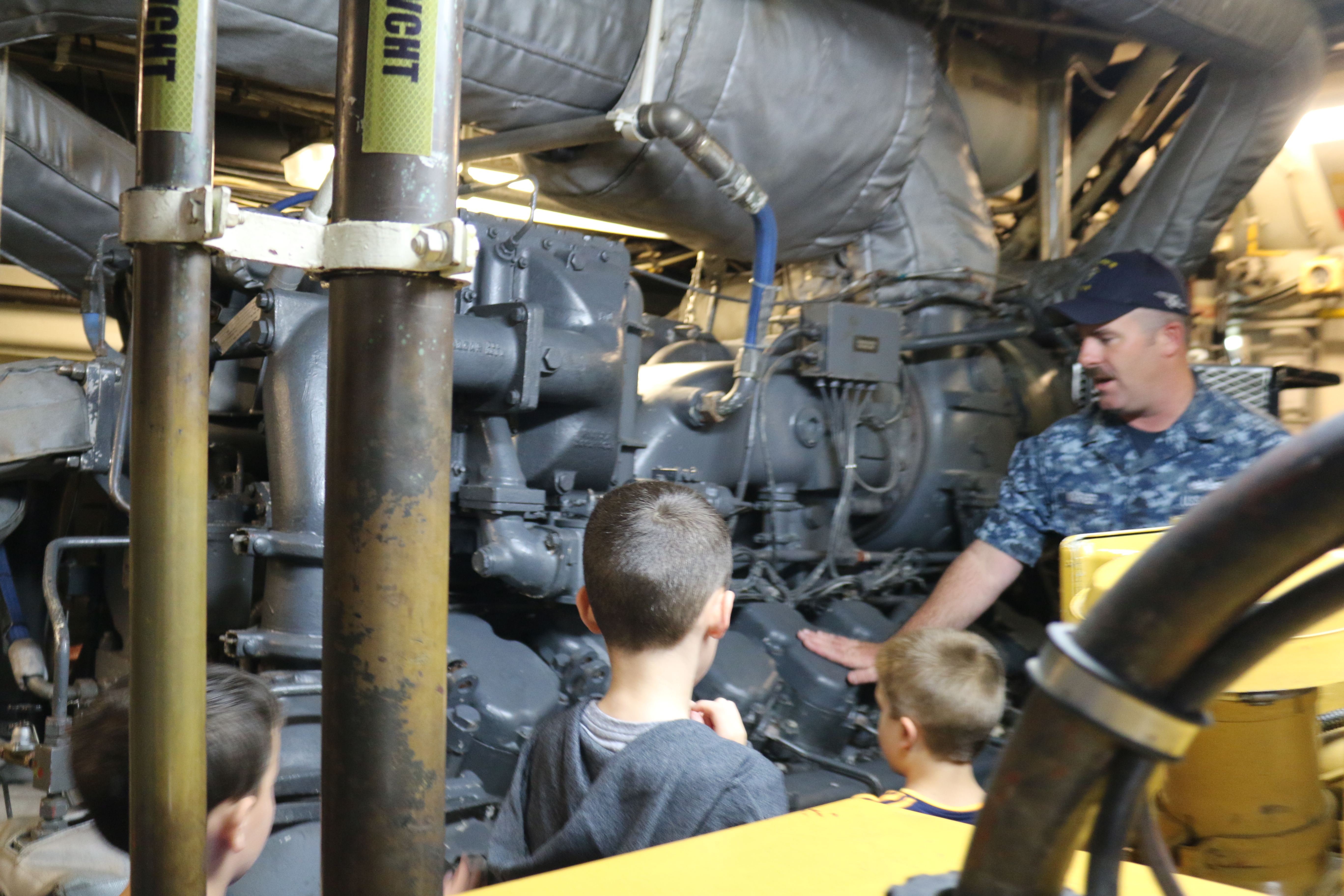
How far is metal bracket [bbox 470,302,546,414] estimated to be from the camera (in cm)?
218

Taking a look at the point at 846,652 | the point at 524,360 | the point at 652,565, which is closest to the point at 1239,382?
the point at 846,652

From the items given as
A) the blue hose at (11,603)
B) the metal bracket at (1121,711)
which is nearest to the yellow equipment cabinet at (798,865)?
the metal bracket at (1121,711)

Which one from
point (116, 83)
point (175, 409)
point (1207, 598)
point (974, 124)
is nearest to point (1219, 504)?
point (1207, 598)

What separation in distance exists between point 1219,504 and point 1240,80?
13.1ft

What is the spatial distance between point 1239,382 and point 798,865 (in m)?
3.23

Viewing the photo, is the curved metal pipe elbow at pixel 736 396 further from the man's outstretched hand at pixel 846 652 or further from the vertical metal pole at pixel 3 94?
the vertical metal pole at pixel 3 94

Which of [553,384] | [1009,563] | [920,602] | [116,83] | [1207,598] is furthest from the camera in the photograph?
[116,83]

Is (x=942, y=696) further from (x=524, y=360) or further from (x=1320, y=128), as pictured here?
(x=1320, y=128)

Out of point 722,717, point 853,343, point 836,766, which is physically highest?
point 853,343

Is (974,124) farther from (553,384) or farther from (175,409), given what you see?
(175,409)

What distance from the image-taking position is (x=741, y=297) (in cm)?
451

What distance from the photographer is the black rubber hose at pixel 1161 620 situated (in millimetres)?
358

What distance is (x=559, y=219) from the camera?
492cm

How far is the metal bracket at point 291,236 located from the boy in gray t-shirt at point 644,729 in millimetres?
670
